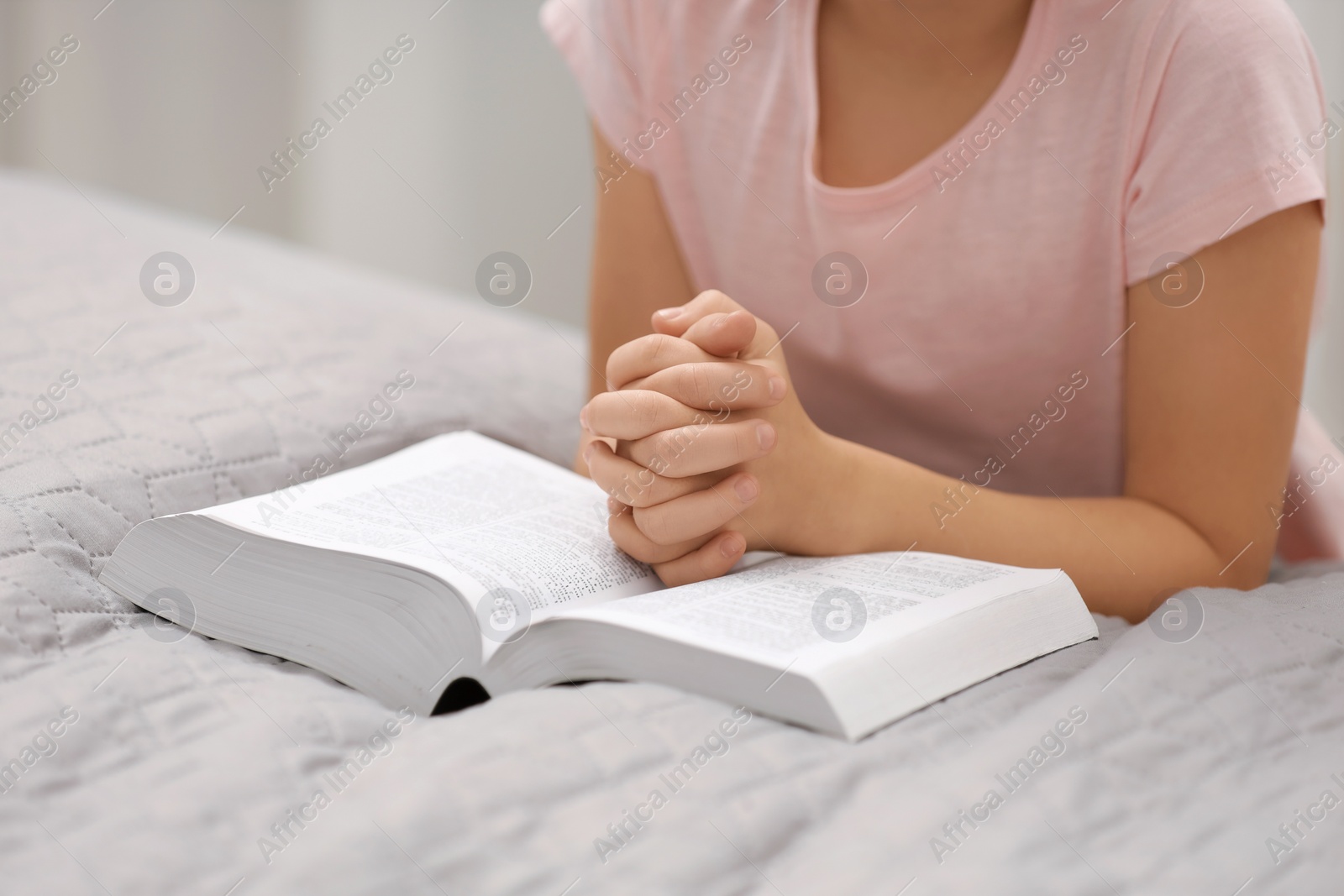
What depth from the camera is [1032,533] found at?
59 cm

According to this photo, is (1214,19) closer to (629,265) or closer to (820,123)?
(820,123)

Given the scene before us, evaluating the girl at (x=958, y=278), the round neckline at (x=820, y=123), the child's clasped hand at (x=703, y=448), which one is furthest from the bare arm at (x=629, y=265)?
the child's clasped hand at (x=703, y=448)

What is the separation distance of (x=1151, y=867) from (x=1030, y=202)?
464mm

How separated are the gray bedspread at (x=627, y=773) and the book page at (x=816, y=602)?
3 centimetres

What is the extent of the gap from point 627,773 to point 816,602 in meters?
0.13

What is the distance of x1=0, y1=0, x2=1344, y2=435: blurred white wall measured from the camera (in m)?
1.88

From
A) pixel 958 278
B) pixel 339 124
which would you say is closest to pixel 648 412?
pixel 958 278

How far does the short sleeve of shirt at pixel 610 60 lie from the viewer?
2.57 feet

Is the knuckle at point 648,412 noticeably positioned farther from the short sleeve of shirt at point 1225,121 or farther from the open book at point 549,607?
the short sleeve of shirt at point 1225,121

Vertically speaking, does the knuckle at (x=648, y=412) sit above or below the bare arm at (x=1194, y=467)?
above

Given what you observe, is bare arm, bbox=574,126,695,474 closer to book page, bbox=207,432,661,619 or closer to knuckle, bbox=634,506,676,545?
book page, bbox=207,432,661,619

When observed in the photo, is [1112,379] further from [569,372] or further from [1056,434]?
[569,372]

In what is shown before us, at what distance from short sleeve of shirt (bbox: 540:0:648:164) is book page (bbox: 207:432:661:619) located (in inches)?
12.5

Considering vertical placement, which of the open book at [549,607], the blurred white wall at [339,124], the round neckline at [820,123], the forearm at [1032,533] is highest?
the blurred white wall at [339,124]
